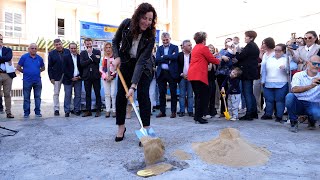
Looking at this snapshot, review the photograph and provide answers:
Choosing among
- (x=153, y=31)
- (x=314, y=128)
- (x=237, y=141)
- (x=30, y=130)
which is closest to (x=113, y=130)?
(x=30, y=130)

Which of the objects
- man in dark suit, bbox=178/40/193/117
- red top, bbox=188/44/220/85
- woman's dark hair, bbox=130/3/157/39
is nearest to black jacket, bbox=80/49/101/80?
man in dark suit, bbox=178/40/193/117

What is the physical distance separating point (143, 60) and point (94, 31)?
413 centimetres

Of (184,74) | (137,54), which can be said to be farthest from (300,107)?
(137,54)

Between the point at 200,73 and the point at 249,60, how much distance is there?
116 cm

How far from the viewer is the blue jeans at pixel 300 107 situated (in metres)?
4.49

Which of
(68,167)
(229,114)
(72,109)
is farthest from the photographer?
(72,109)

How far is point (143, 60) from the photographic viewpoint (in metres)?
3.61

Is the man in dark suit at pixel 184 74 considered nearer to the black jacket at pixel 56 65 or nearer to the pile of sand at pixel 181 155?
the black jacket at pixel 56 65

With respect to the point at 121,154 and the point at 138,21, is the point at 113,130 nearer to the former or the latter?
the point at 121,154

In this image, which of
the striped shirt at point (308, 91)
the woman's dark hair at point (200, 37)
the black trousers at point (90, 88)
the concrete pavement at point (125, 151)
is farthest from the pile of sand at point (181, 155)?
the black trousers at point (90, 88)

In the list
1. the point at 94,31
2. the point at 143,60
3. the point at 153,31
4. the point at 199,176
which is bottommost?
the point at 199,176

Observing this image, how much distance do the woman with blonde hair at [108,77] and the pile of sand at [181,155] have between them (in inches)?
128

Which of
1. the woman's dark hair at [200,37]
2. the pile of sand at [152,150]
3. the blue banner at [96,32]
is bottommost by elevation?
the pile of sand at [152,150]

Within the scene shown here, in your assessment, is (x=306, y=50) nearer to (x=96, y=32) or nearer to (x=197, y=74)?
(x=197, y=74)
